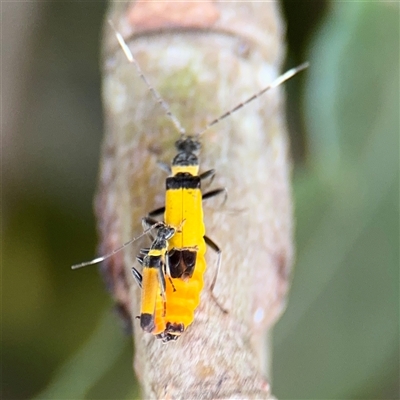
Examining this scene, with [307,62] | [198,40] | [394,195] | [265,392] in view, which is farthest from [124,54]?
[394,195]

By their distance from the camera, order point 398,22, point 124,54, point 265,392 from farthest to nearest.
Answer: point 398,22, point 124,54, point 265,392

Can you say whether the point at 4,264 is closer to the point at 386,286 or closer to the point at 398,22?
the point at 386,286

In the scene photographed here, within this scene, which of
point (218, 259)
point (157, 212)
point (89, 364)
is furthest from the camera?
point (89, 364)

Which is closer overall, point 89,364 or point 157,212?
point 157,212

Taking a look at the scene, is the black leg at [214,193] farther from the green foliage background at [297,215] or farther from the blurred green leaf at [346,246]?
the blurred green leaf at [346,246]

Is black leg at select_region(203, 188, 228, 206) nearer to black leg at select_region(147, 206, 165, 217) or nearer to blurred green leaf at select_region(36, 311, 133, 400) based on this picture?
black leg at select_region(147, 206, 165, 217)

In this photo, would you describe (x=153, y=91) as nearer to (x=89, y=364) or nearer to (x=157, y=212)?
(x=157, y=212)

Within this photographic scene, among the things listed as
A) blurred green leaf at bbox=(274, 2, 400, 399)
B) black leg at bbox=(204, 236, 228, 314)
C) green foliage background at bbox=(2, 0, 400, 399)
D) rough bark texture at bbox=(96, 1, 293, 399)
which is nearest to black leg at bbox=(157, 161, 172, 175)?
rough bark texture at bbox=(96, 1, 293, 399)

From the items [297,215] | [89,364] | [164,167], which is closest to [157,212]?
[164,167]
